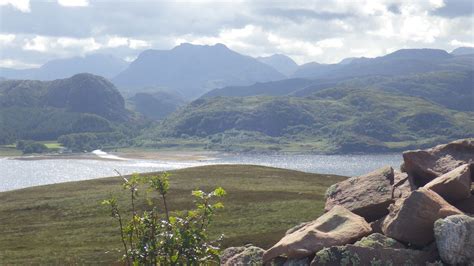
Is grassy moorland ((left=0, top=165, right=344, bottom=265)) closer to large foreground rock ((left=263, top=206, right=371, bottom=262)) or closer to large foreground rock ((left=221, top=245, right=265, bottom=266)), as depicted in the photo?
large foreground rock ((left=221, top=245, right=265, bottom=266))

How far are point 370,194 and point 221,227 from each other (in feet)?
118

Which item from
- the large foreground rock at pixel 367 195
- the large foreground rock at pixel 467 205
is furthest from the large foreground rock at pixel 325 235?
the large foreground rock at pixel 467 205

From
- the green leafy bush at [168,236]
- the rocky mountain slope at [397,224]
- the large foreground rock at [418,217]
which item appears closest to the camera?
the green leafy bush at [168,236]

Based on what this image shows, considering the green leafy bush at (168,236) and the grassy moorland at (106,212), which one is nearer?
the green leafy bush at (168,236)

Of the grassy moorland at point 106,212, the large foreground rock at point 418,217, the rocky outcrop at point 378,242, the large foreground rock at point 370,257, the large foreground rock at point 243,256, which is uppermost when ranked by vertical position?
the large foreground rock at point 418,217

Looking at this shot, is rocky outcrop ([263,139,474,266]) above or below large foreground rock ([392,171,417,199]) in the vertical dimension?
below

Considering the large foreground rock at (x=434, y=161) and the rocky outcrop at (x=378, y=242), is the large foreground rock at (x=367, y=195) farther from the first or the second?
the rocky outcrop at (x=378, y=242)

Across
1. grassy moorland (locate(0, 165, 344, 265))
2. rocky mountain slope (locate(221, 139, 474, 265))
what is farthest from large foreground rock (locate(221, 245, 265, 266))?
grassy moorland (locate(0, 165, 344, 265))

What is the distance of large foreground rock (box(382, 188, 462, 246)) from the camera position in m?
24.6

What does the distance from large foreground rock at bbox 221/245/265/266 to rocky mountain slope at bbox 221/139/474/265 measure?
6 centimetres

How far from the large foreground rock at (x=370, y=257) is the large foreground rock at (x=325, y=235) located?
2.60 feet

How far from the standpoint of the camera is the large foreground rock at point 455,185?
26.8 meters

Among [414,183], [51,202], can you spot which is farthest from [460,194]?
[51,202]

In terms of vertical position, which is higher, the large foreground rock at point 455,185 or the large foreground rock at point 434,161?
the large foreground rock at point 434,161
